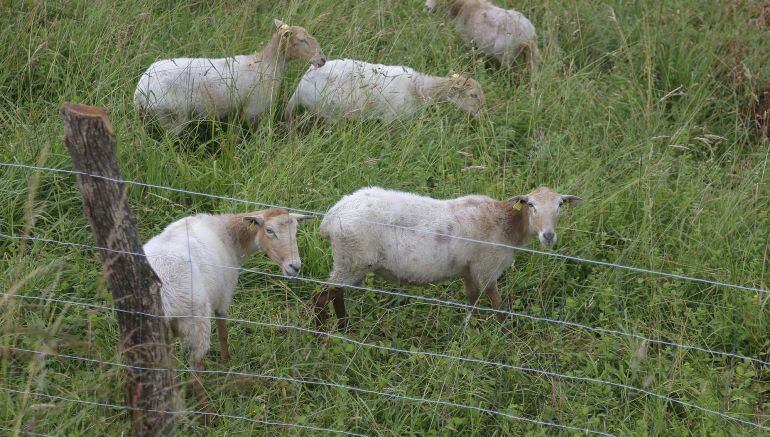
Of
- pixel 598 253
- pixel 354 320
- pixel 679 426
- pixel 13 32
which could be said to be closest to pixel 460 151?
pixel 598 253

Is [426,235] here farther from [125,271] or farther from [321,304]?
[125,271]

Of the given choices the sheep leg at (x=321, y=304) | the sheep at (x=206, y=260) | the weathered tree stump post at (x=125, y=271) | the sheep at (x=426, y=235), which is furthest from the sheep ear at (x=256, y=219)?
the weathered tree stump post at (x=125, y=271)

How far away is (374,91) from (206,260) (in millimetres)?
2953

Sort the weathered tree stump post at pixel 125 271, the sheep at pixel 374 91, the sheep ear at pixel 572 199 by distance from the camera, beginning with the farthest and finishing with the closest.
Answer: the sheep at pixel 374 91 < the sheep ear at pixel 572 199 < the weathered tree stump post at pixel 125 271

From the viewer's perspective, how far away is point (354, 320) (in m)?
5.53

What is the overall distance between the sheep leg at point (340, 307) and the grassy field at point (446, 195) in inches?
4.7

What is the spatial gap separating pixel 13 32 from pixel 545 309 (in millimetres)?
4576

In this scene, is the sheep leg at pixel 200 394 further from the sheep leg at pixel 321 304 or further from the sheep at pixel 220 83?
the sheep at pixel 220 83

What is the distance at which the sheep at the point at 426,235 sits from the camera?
533 centimetres

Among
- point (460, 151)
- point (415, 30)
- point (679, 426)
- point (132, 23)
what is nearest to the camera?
point (679, 426)

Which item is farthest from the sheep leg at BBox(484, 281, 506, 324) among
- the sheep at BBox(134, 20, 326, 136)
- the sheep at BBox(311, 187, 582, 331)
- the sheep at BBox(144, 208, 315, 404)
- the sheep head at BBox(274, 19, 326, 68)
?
the sheep head at BBox(274, 19, 326, 68)

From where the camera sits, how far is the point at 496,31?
8641 mm

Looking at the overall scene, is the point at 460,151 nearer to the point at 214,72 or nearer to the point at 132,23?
the point at 214,72

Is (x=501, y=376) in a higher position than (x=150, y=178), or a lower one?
lower
